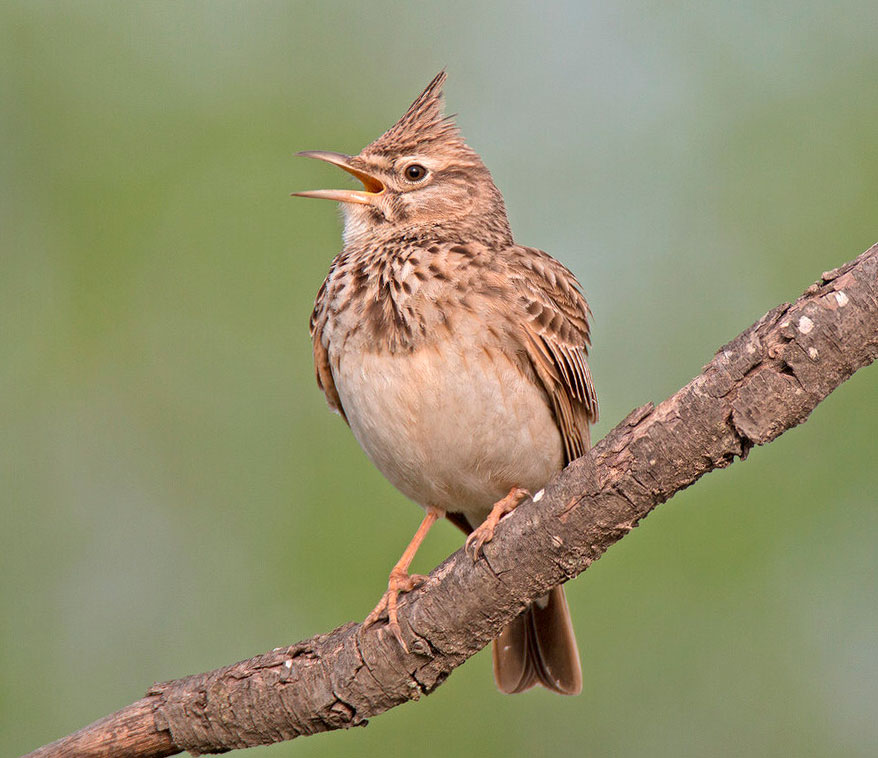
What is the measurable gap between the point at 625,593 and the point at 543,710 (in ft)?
3.74

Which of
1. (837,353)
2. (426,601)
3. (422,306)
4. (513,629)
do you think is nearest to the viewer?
(837,353)

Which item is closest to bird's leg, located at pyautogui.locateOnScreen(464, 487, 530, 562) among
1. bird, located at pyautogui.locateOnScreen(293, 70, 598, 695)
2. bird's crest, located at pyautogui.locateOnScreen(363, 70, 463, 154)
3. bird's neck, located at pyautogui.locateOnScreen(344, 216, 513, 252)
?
bird, located at pyautogui.locateOnScreen(293, 70, 598, 695)

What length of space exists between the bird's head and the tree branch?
2.22 meters

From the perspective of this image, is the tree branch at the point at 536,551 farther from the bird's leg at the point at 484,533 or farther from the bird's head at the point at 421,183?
the bird's head at the point at 421,183

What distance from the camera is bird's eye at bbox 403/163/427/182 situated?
627cm

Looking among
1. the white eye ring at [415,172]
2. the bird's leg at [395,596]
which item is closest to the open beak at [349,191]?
the white eye ring at [415,172]

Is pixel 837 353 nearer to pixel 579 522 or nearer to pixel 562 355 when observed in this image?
pixel 579 522

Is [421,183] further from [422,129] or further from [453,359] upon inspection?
[453,359]

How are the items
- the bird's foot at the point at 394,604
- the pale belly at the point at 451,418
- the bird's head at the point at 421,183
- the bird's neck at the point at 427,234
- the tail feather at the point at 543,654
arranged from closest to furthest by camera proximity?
the bird's foot at the point at 394,604 → the pale belly at the point at 451,418 → the bird's neck at the point at 427,234 → the tail feather at the point at 543,654 → the bird's head at the point at 421,183

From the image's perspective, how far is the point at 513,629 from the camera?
6.11m

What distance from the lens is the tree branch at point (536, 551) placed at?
3.57 m

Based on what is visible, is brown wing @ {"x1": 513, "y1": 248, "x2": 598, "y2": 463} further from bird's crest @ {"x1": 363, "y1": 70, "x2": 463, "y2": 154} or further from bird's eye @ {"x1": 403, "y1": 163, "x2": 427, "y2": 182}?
bird's crest @ {"x1": 363, "y1": 70, "x2": 463, "y2": 154}

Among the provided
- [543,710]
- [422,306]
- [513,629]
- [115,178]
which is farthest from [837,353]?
[115,178]

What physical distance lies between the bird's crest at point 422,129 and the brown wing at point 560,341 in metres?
0.94
